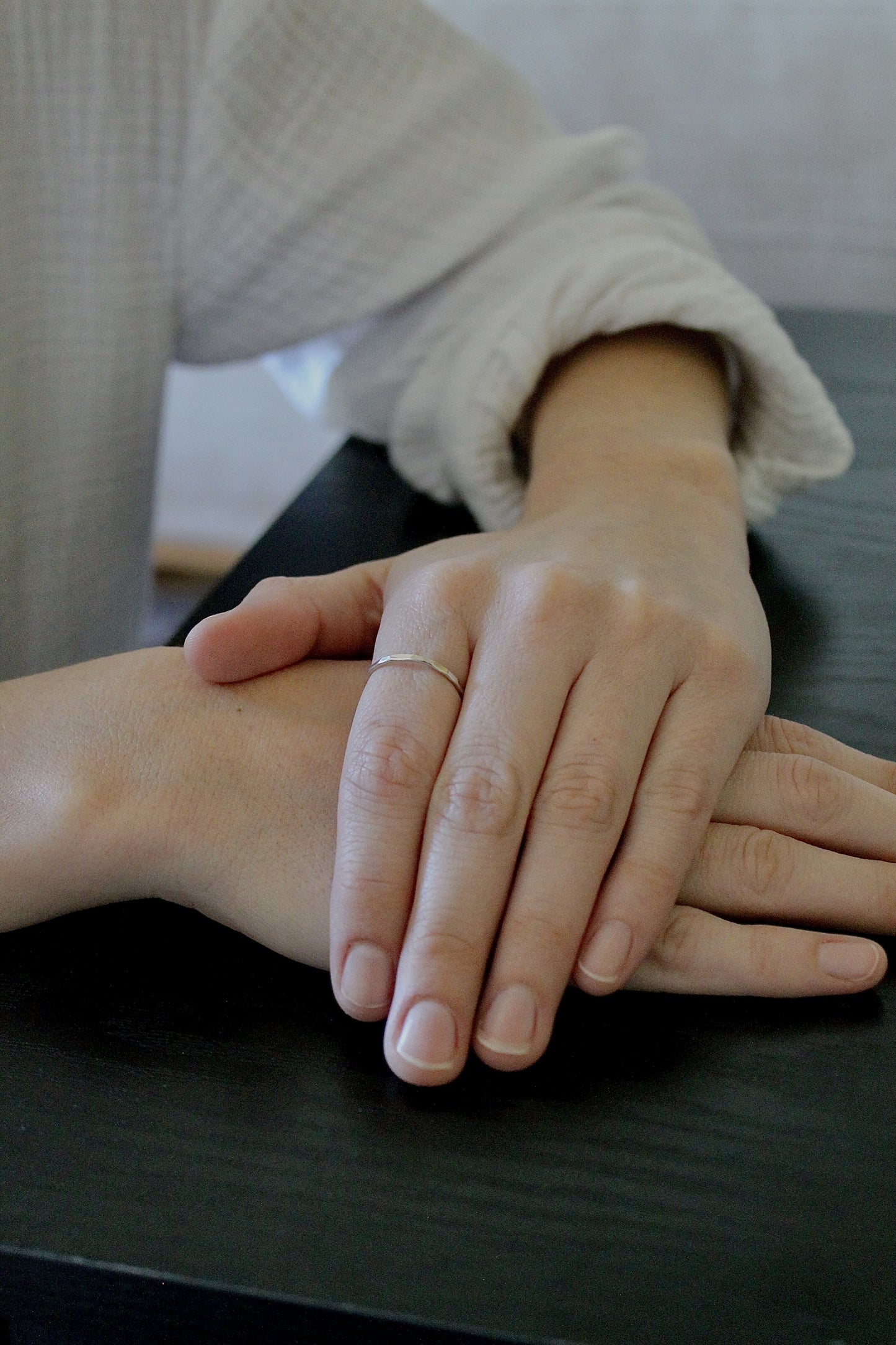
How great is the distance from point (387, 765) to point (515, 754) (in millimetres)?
44

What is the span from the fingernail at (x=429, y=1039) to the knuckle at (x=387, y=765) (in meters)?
0.08

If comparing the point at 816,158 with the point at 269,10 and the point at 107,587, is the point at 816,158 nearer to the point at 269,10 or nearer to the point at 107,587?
the point at 269,10

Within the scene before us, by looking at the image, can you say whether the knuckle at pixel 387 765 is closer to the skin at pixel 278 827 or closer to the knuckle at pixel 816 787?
the skin at pixel 278 827

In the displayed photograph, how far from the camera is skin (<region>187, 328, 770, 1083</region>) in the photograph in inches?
13.9

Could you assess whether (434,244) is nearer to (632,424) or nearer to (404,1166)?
(632,424)

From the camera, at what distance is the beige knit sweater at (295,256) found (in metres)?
0.65

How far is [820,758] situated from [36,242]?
516 mm

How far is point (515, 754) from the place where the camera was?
0.39 meters

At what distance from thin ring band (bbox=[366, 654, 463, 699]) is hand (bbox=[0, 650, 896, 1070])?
0.11 feet

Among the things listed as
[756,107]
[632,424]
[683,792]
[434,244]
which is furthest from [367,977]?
[756,107]

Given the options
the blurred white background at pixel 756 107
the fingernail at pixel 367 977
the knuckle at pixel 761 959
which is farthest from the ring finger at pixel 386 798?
the blurred white background at pixel 756 107

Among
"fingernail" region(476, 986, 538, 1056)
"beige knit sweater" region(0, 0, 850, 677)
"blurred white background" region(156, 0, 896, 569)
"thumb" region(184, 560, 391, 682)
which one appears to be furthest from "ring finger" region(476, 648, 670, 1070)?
"blurred white background" region(156, 0, 896, 569)

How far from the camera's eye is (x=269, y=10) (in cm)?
68

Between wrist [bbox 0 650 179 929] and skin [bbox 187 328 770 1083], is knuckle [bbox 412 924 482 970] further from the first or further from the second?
wrist [bbox 0 650 179 929]
